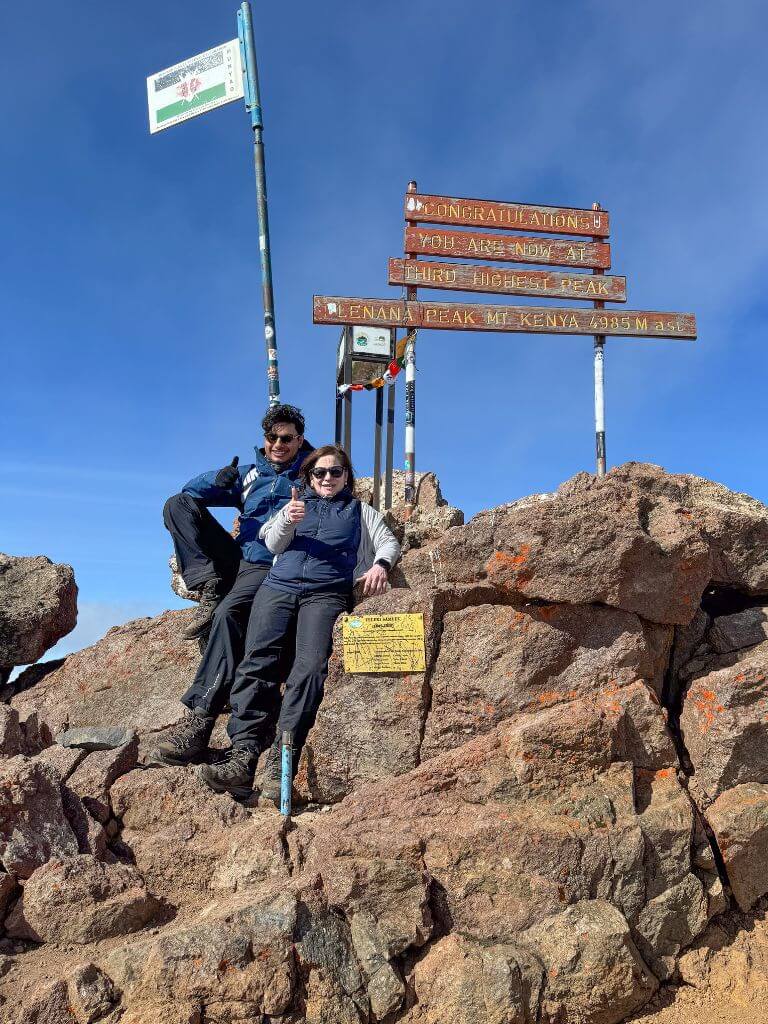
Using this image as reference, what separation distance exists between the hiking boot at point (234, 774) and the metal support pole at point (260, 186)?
216 inches

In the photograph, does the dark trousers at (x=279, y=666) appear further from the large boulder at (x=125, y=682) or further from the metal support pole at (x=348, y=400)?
the metal support pole at (x=348, y=400)

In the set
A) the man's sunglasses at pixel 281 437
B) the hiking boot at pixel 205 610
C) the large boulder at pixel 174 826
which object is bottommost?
the large boulder at pixel 174 826

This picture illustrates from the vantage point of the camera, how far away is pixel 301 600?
21.3 ft

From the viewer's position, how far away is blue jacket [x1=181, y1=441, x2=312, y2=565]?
7191 millimetres

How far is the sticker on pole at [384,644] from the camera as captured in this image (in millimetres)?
6020

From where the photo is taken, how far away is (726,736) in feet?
18.5

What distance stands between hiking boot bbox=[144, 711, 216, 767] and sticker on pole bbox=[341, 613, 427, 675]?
1.28 metres

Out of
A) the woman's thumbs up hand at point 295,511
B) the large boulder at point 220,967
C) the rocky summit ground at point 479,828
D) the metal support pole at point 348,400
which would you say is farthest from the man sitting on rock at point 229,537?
the metal support pole at point 348,400

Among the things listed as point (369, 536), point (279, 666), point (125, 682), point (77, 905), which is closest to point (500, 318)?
point (369, 536)

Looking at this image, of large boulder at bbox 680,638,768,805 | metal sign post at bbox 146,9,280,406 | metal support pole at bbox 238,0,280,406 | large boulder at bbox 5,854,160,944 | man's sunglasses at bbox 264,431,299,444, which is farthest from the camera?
metal sign post at bbox 146,9,280,406

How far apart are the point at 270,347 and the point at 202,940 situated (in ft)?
25.3

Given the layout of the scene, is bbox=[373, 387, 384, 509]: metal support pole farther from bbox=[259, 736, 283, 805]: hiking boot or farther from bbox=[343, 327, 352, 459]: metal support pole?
bbox=[259, 736, 283, 805]: hiking boot

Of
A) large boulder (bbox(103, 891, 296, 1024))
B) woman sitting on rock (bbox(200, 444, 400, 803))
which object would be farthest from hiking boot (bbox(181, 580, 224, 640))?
large boulder (bbox(103, 891, 296, 1024))

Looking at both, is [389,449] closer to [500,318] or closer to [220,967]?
[500,318]
